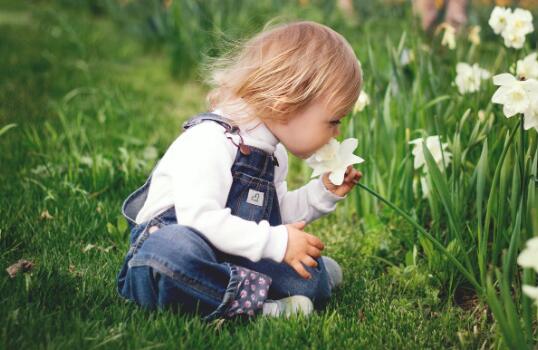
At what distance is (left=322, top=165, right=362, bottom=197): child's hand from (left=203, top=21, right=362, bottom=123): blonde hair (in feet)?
0.64

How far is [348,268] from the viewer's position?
229 centimetres

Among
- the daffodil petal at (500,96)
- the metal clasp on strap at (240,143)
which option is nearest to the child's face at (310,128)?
the metal clasp on strap at (240,143)

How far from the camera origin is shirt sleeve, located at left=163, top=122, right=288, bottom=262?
172 centimetres

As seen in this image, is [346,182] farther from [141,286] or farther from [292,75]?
[141,286]

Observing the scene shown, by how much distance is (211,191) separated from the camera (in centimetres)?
175

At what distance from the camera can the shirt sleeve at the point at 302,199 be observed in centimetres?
206

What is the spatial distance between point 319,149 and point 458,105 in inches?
32.8

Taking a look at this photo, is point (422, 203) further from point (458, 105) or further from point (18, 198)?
point (18, 198)

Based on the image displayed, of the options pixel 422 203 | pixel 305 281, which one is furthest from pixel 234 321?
pixel 422 203

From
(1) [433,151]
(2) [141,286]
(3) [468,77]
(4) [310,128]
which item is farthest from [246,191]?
(3) [468,77]

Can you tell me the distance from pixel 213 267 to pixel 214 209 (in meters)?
0.15

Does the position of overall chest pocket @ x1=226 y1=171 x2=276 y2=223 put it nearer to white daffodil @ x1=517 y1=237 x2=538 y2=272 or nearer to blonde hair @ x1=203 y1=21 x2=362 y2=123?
blonde hair @ x1=203 y1=21 x2=362 y2=123

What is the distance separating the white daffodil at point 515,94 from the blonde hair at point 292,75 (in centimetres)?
40

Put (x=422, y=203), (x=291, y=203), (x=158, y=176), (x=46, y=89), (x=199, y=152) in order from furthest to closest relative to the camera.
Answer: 1. (x=46, y=89)
2. (x=422, y=203)
3. (x=291, y=203)
4. (x=158, y=176)
5. (x=199, y=152)
